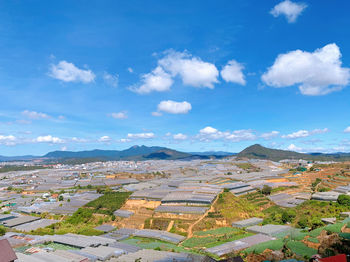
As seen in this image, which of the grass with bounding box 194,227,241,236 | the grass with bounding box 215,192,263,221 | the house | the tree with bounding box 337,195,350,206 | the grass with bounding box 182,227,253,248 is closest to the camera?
the house

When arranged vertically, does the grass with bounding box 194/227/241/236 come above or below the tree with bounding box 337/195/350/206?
below

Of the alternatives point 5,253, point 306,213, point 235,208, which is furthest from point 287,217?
point 5,253

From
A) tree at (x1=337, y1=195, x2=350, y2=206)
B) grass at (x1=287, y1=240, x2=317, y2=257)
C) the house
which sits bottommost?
grass at (x1=287, y1=240, x2=317, y2=257)

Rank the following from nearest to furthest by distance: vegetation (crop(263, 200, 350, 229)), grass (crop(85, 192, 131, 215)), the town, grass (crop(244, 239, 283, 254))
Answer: grass (crop(244, 239, 283, 254)) < the town < vegetation (crop(263, 200, 350, 229)) < grass (crop(85, 192, 131, 215))

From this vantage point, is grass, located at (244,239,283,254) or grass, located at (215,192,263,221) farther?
grass, located at (215,192,263,221)

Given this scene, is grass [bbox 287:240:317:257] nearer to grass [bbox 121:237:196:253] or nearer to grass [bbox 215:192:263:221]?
grass [bbox 121:237:196:253]

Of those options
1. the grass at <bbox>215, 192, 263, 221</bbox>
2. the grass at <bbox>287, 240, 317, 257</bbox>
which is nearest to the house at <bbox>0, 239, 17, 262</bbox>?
the grass at <bbox>287, 240, 317, 257</bbox>

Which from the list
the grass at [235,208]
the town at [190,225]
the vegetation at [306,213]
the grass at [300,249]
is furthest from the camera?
the grass at [235,208]

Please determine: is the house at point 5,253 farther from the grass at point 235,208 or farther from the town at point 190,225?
the grass at point 235,208

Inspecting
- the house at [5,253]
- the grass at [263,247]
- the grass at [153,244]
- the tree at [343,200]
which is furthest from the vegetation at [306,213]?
the house at [5,253]
